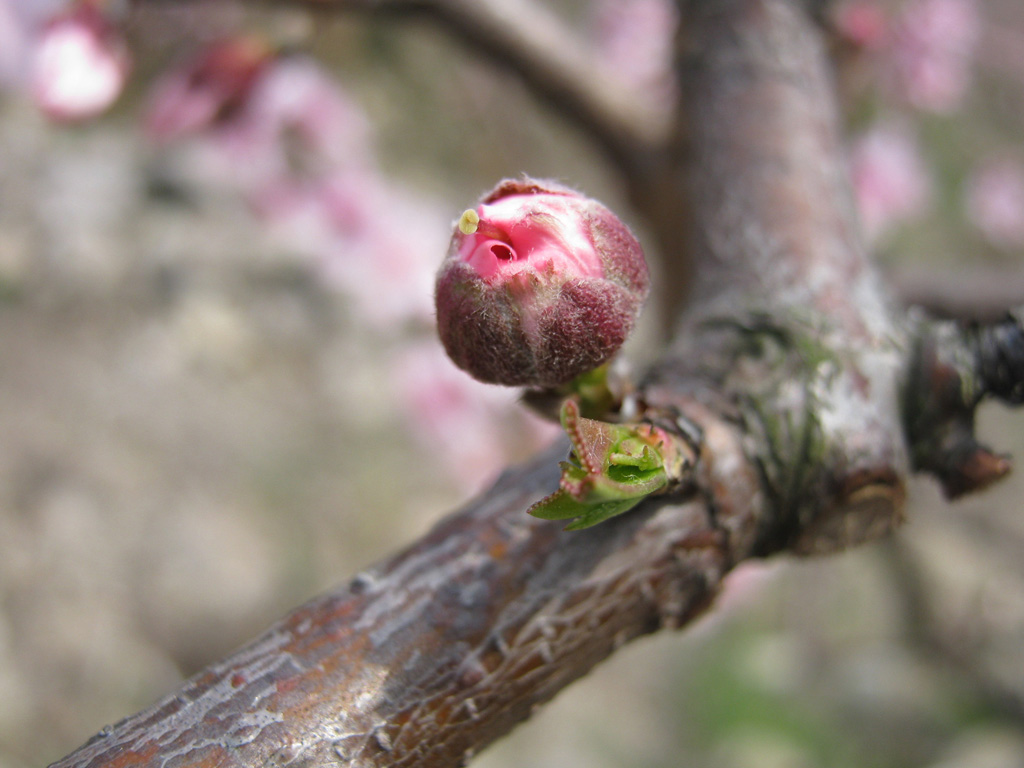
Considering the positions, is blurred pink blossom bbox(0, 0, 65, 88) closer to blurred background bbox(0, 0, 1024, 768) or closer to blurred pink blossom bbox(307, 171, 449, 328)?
blurred background bbox(0, 0, 1024, 768)

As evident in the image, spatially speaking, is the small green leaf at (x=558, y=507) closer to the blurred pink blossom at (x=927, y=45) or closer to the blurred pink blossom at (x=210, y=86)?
the blurred pink blossom at (x=210, y=86)

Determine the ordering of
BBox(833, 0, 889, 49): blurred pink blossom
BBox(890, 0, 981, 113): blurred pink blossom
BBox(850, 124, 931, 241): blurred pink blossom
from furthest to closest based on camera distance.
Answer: BBox(850, 124, 931, 241): blurred pink blossom
BBox(890, 0, 981, 113): blurred pink blossom
BBox(833, 0, 889, 49): blurred pink blossom

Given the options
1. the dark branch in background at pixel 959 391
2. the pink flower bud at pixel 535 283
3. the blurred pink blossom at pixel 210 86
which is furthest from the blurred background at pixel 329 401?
the pink flower bud at pixel 535 283

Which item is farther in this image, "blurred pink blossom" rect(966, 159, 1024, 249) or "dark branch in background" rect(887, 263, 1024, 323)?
"blurred pink blossom" rect(966, 159, 1024, 249)

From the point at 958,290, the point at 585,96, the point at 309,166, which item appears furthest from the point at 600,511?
the point at 309,166

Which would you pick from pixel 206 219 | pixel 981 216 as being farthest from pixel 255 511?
pixel 981 216

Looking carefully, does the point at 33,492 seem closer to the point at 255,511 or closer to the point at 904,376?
the point at 255,511

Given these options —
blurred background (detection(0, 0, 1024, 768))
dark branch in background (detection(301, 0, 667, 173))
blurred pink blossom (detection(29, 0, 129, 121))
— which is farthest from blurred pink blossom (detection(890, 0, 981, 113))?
blurred pink blossom (detection(29, 0, 129, 121))
